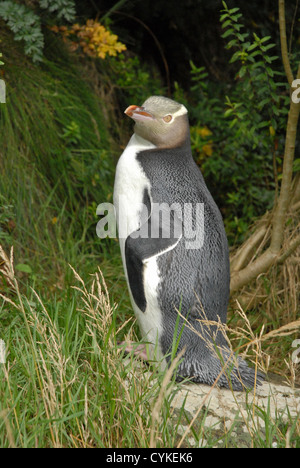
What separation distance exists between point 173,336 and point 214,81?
312cm

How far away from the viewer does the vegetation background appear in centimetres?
276

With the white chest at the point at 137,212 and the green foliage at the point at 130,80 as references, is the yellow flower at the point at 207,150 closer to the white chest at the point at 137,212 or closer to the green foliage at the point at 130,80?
the green foliage at the point at 130,80

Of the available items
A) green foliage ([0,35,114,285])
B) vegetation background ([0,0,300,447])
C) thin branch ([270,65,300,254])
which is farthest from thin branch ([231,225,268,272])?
green foliage ([0,35,114,285])

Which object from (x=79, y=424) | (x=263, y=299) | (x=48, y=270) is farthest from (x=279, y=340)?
(x=79, y=424)

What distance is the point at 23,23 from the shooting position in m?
3.39

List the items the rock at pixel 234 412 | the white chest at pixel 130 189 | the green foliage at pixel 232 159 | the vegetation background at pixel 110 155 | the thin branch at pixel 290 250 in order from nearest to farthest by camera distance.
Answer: the rock at pixel 234 412 → the white chest at pixel 130 189 → the vegetation background at pixel 110 155 → the thin branch at pixel 290 250 → the green foliage at pixel 232 159

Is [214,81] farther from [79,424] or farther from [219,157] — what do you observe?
[79,424]

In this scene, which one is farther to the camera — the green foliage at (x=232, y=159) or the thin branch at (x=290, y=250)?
the green foliage at (x=232, y=159)

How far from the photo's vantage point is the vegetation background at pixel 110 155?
276 cm

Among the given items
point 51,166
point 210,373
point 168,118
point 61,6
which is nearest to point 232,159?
point 51,166

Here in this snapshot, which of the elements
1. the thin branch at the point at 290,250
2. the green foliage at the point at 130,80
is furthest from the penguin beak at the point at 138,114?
the green foliage at the point at 130,80

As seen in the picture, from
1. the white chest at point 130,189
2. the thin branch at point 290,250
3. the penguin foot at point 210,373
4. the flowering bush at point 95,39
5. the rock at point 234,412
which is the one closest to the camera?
the rock at point 234,412

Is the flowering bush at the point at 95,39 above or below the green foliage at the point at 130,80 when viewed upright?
above

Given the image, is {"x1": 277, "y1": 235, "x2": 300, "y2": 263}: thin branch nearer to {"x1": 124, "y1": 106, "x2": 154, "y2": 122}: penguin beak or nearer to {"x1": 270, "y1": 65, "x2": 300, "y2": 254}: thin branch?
{"x1": 270, "y1": 65, "x2": 300, "y2": 254}: thin branch
